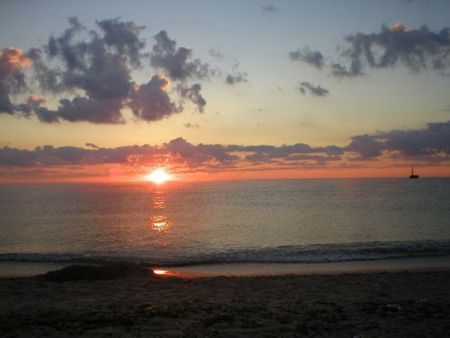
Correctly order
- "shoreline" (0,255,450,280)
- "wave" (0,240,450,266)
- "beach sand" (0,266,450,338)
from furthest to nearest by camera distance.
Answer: "wave" (0,240,450,266), "shoreline" (0,255,450,280), "beach sand" (0,266,450,338)

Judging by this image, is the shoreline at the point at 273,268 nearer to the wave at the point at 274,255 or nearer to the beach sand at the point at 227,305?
the wave at the point at 274,255

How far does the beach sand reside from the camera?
10359 millimetres

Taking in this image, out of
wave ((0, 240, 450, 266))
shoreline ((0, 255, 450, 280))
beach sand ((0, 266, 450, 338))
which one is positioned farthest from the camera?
wave ((0, 240, 450, 266))

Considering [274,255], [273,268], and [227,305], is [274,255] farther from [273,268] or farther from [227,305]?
[227,305]

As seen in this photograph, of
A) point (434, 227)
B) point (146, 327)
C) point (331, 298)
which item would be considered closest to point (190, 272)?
point (331, 298)

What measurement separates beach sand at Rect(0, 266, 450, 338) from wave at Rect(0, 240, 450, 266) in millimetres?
6906

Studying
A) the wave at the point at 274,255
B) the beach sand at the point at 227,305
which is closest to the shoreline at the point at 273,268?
the wave at the point at 274,255

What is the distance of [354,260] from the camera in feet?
80.0

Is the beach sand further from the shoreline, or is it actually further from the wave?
the wave

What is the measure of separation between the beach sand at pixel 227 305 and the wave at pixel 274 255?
6.91 meters

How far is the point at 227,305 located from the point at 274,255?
14.2 meters

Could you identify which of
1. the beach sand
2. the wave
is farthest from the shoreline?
the beach sand

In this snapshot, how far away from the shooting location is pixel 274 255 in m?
26.7

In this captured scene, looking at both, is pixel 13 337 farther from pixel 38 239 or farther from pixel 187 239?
pixel 38 239
